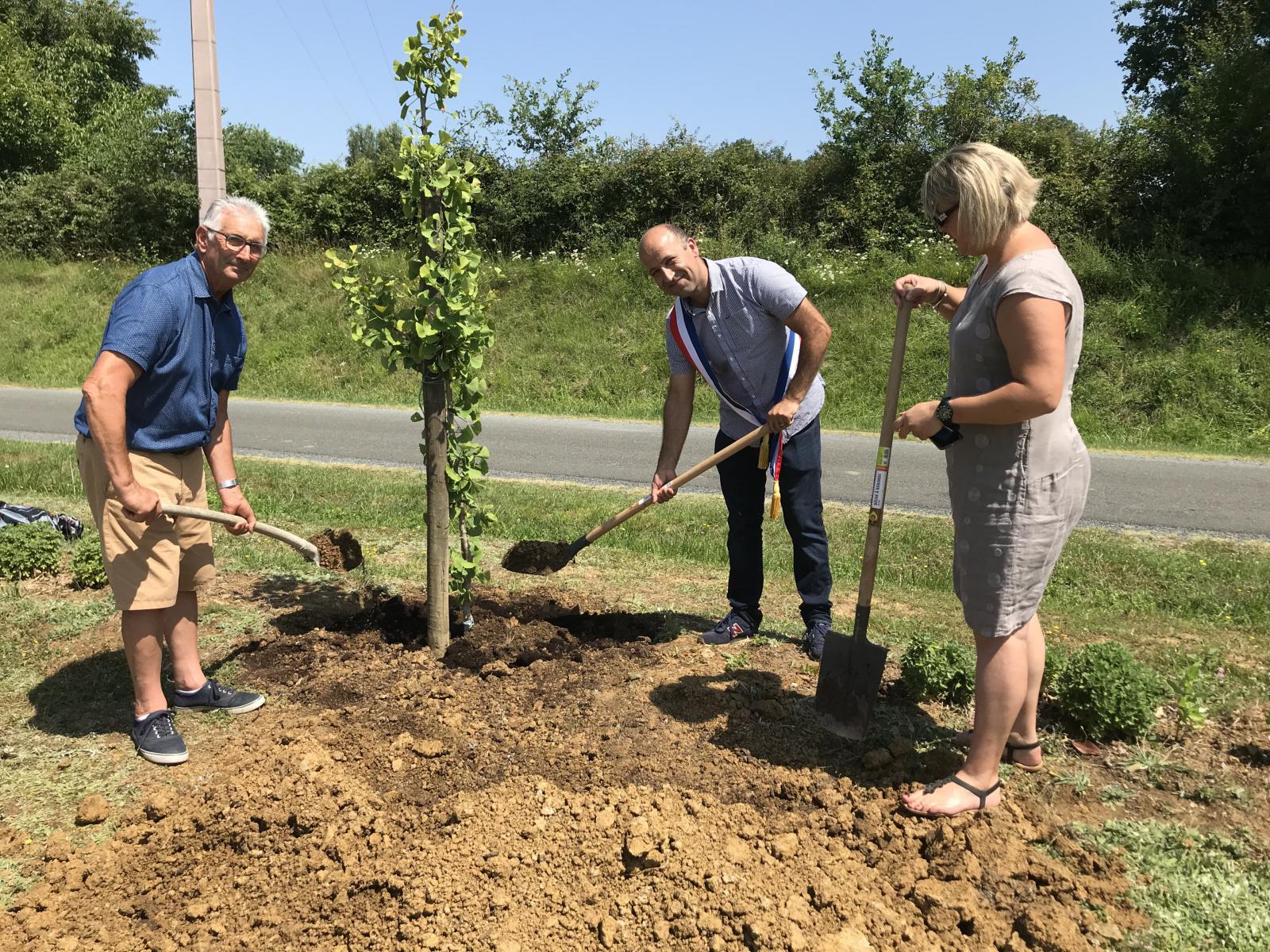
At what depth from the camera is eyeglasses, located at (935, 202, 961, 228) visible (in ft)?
8.89

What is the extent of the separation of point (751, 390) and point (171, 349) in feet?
A: 7.78

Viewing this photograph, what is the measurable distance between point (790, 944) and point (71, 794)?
2486mm

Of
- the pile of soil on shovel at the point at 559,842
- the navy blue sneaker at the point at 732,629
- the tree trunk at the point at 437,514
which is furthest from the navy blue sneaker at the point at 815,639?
the tree trunk at the point at 437,514

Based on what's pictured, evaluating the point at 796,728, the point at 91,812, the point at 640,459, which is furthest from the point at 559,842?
the point at 640,459

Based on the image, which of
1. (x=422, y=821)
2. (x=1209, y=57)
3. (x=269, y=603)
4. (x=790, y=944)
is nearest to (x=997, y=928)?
(x=790, y=944)

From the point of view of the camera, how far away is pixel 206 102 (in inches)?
414

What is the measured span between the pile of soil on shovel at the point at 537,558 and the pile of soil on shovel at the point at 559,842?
87 cm

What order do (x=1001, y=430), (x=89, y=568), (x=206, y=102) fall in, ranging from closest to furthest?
(x=1001, y=430), (x=89, y=568), (x=206, y=102)

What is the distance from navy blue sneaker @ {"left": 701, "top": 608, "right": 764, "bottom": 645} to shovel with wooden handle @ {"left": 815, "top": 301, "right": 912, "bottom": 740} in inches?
38.0

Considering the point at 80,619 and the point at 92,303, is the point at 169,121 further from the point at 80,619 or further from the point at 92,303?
the point at 80,619

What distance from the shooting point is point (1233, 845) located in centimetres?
278

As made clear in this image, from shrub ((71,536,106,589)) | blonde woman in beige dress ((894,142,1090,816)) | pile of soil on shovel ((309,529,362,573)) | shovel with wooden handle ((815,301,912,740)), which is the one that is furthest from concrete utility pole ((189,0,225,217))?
blonde woman in beige dress ((894,142,1090,816))

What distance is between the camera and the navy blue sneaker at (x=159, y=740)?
3.33 m

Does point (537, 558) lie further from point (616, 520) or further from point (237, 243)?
point (237, 243)
